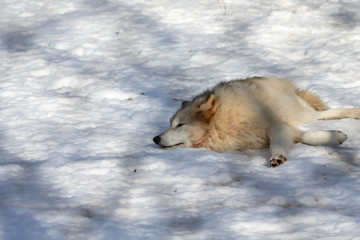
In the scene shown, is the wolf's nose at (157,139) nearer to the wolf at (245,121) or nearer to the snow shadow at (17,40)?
the wolf at (245,121)

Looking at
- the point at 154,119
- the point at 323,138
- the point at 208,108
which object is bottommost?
the point at 154,119

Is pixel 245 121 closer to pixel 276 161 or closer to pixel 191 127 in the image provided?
pixel 191 127

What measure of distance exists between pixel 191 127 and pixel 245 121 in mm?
480

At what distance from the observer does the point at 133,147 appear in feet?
16.6

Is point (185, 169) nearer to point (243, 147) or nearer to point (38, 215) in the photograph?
point (243, 147)

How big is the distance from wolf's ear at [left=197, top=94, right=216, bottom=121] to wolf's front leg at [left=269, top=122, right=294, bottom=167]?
54 centimetres

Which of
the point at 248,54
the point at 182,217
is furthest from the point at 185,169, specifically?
the point at 248,54

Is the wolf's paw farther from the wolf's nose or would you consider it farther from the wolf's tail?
the wolf's tail

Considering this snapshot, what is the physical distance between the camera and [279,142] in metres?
4.70

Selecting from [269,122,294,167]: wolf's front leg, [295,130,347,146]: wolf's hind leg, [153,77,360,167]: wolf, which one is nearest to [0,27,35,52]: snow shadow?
[153,77,360,167]: wolf

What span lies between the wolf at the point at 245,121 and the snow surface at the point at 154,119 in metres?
0.12

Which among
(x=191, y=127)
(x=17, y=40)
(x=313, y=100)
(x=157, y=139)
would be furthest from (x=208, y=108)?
(x=17, y=40)

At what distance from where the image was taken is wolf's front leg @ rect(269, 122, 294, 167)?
4473 millimetres

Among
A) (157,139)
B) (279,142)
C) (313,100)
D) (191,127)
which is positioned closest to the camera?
(279,142)
